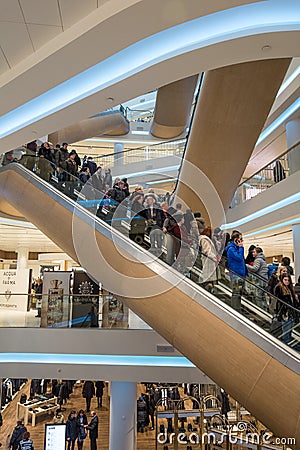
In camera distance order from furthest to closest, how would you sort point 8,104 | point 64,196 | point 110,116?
point 110,116 < point 64,196 < point 8,104

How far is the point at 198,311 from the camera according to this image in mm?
5641

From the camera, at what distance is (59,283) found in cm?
1038

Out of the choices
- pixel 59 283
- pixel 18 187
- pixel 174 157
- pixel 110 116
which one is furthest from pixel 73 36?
pixel 110 116

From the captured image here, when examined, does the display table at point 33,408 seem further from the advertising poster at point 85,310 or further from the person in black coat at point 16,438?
the advertising poster at point 85,310

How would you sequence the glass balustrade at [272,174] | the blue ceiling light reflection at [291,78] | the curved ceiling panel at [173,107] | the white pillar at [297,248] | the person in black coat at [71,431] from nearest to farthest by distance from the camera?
the glass balustrade at [272,174], the person in black coat at [71,431], the blue ceiling light reflection at [291,78], the white pillar at [297,248], the curved ceiling panel at [173,107]

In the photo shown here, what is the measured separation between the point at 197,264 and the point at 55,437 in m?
7.22

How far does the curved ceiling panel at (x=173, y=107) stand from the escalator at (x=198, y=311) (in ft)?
22.0

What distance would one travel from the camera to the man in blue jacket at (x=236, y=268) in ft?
17.5

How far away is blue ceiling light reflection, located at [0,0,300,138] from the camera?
12.0 feet

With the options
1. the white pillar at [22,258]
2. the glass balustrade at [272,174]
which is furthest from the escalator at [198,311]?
the white pillar at [22,258]

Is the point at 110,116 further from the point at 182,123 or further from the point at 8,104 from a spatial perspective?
the point at 8,104

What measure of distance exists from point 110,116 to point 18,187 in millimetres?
10225

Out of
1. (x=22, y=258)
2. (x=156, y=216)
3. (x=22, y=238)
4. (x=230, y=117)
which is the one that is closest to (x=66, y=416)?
(x=156, y=216)

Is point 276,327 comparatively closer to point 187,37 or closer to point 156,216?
point 156,216
